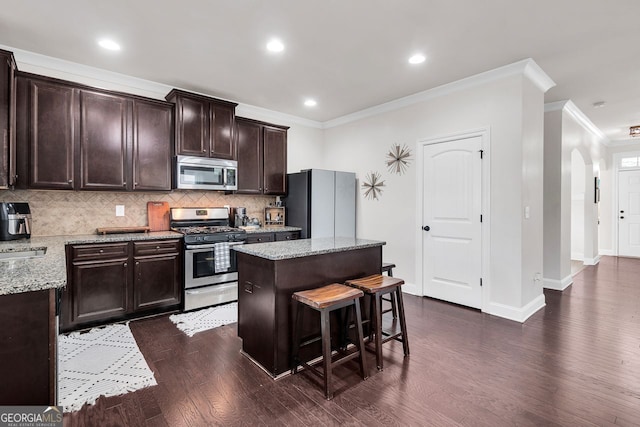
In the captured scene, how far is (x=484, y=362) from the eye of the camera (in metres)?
2.56

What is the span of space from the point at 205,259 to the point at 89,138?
1809mm

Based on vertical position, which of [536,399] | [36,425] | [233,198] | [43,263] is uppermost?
[233,198]

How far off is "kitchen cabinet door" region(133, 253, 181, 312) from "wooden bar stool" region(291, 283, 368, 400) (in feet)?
6.51

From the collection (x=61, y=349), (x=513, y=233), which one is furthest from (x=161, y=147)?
(x=513, y=233)

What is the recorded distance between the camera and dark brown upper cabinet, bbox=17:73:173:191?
3.11 metres

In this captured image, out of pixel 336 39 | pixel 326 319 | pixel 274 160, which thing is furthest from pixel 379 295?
pixel 274 160

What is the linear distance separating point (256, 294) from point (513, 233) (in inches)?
113

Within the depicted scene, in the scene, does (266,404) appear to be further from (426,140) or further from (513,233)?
(426,140)

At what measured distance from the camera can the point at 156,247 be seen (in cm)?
357

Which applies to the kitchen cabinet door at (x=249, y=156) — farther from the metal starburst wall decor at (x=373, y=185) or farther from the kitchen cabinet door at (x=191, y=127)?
the metal starburst wall decor at (x=373, y=185)

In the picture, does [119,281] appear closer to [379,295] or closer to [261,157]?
[261,157]

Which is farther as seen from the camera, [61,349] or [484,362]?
[61,349]

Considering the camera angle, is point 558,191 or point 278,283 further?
point 558,191

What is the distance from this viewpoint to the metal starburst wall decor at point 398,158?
459 centimetres
